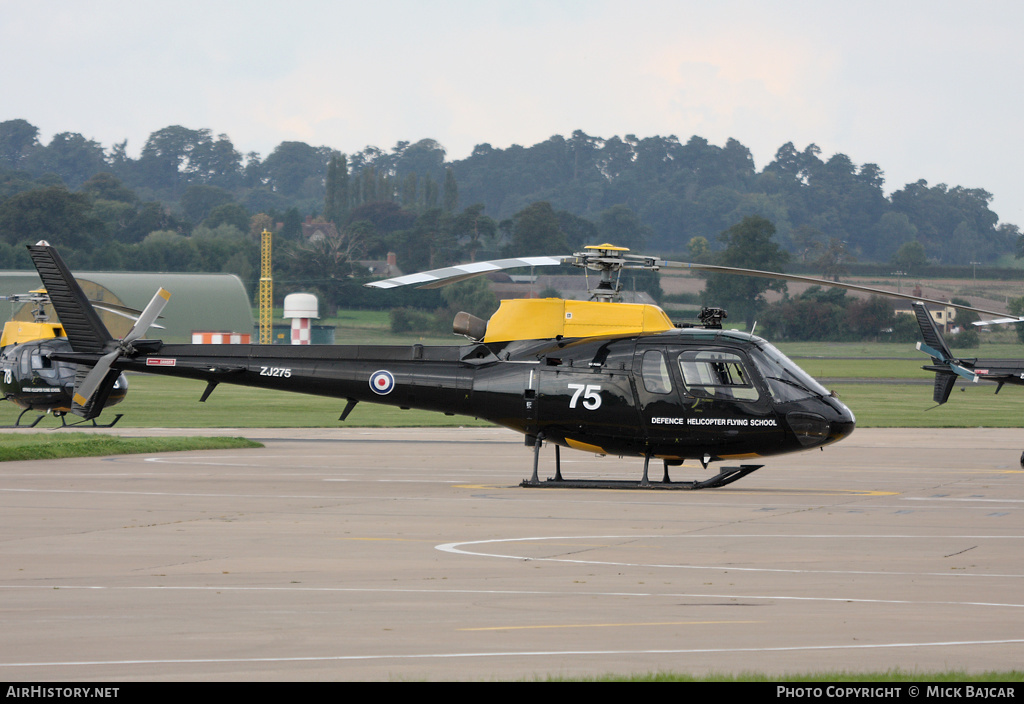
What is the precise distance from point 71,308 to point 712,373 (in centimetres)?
1170

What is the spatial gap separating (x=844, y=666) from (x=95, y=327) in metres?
16.8

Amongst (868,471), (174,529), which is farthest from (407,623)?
(868,471)

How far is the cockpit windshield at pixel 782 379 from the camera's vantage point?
17.3 metres

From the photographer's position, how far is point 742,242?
139 meters

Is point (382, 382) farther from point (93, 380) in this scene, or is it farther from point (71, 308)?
point (71, 308)

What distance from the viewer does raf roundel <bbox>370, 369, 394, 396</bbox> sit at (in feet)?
61.9

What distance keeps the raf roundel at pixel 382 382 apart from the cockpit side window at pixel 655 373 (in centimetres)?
433

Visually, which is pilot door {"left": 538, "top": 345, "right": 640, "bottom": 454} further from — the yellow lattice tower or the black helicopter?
the yellow lattice tower

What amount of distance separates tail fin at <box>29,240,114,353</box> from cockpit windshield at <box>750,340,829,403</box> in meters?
11.7

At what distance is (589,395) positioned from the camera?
58.8 ft

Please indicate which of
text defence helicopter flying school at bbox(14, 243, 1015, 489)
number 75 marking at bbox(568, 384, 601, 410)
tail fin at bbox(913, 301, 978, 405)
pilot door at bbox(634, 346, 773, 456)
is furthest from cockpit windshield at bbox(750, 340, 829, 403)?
tail fin at bbox(913, 301, 978, 405)

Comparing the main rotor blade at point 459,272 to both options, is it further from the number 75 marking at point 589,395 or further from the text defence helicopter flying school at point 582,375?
the number 75 marking at point 589,395

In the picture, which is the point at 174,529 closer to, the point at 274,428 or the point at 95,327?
the point at 95,327

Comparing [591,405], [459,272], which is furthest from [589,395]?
[459,272]
